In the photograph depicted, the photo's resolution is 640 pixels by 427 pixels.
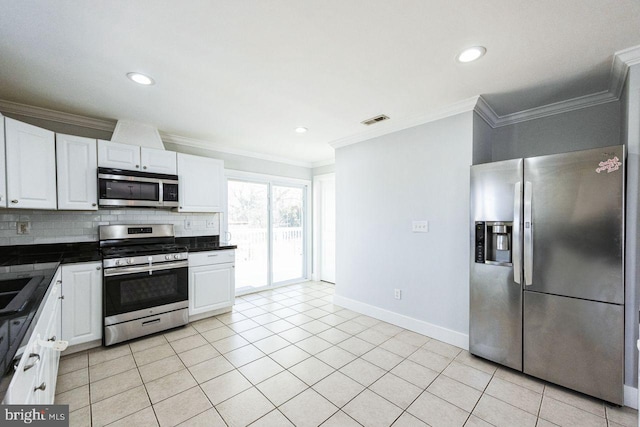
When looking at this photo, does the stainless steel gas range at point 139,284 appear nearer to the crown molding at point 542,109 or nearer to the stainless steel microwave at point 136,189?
the stainless steel microwave at point 136,189

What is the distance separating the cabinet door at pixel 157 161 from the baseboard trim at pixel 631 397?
15.5 ft

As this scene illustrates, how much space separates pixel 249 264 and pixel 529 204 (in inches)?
157

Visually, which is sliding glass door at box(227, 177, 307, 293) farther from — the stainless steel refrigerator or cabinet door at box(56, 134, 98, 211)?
the stainless steel refrigerator

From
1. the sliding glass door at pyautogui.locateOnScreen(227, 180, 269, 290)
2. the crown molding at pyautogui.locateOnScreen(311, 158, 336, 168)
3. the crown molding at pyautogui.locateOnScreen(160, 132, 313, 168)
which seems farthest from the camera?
the crown molding at pyautogui.locateOnScreen(311, 158, 336, 168)

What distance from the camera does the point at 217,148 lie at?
4.24 m

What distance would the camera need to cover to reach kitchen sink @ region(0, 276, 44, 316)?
127cm

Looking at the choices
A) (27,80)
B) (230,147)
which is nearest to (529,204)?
(230,147)

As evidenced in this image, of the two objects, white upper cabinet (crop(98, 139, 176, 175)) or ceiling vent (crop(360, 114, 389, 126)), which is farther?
ceiling vent (crop(360, 114, 389, 126))

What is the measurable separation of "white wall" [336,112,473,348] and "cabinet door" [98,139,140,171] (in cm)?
261

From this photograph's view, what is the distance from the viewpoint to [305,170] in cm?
551

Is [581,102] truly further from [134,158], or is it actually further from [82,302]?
[82,302]

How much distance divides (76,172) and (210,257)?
1662 mm

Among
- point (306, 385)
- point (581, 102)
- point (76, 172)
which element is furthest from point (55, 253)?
point (581, 102)

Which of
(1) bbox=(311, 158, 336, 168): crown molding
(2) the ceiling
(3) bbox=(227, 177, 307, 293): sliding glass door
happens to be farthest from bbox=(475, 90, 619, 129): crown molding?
(3) bbox=(227, 177, 307, 293): sliding glass door
